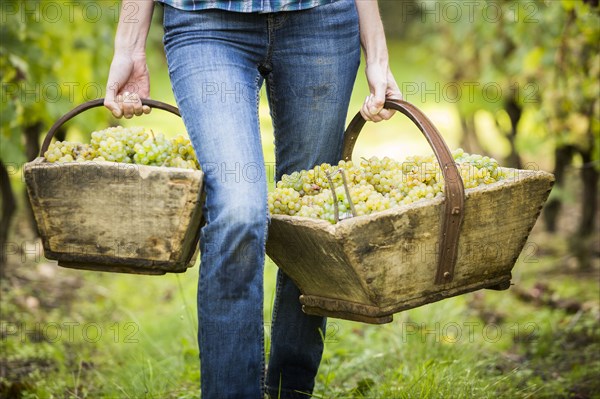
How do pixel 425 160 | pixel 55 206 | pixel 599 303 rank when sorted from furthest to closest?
pixel 599 303
pixel 425 160
pixel 55 206

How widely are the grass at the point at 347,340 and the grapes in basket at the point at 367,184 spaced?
67 cm

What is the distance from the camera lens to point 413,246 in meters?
2.06

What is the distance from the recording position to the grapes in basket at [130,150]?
2.15 m

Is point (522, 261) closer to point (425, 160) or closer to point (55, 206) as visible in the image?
point (425, 160)

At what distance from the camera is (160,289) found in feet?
16.0

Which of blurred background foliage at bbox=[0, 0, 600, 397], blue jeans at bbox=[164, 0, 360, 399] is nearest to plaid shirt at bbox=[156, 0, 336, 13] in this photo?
blue jeans at bbox=[164, 0, 360, 399]

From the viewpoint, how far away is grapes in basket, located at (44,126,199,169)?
2146mm

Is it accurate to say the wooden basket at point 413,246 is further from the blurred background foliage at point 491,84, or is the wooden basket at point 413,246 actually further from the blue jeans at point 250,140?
the blurred background foliage at point 491,84

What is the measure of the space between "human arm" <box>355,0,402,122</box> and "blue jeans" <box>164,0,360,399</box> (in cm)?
5

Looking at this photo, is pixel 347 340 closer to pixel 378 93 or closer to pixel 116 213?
pixel 378 93

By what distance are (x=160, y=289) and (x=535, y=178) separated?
3.11m

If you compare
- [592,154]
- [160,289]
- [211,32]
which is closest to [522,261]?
[592,154]

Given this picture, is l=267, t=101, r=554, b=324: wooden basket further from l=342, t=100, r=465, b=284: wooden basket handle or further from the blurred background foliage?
the blurred background foliage

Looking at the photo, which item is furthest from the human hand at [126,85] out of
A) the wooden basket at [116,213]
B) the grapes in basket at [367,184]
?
the grapes in basket at [367,184]
